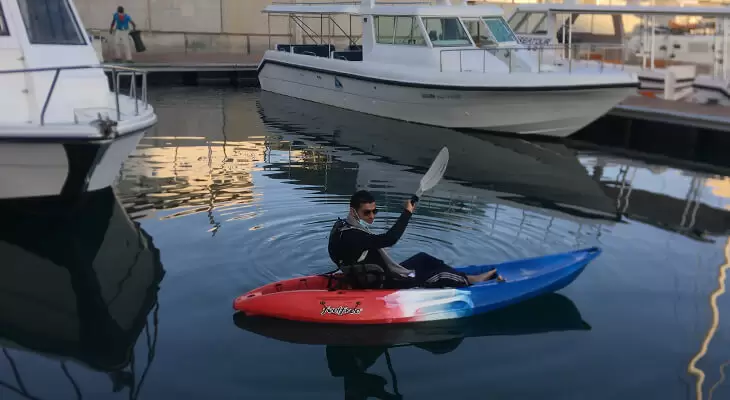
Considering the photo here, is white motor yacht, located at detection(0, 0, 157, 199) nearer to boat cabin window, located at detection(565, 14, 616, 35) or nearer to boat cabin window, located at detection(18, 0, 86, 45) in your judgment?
boat cabin window, located at detection(18, 0, 86, 45)

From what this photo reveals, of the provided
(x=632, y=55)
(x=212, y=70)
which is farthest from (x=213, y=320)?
(x=212, y=70)

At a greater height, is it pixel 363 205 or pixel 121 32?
pixel 121 32

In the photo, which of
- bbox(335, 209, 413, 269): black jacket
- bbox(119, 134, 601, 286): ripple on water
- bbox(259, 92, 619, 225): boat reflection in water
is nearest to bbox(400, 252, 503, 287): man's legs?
bbox(335, 209, 413, 269): black jacket

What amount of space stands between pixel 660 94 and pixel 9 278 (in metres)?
15.0

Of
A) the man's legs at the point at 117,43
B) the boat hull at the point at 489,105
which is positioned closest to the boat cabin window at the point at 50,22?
the boat hull at the point at 489,105

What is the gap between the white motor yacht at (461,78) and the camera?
50.2 feet

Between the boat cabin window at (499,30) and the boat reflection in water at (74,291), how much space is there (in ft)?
31.0

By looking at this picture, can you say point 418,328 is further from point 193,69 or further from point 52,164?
point 193,69

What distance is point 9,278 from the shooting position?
26.8 ft

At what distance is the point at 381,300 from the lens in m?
6.85

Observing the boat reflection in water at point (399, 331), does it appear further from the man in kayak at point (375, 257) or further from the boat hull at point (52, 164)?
the boat hull at point (52, 164)

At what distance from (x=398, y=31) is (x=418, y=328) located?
38.8 ft

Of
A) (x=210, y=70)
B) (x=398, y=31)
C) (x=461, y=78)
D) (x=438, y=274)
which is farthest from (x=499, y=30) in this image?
(x=210, y=70)

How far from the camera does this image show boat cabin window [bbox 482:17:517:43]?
1700 centimetres
